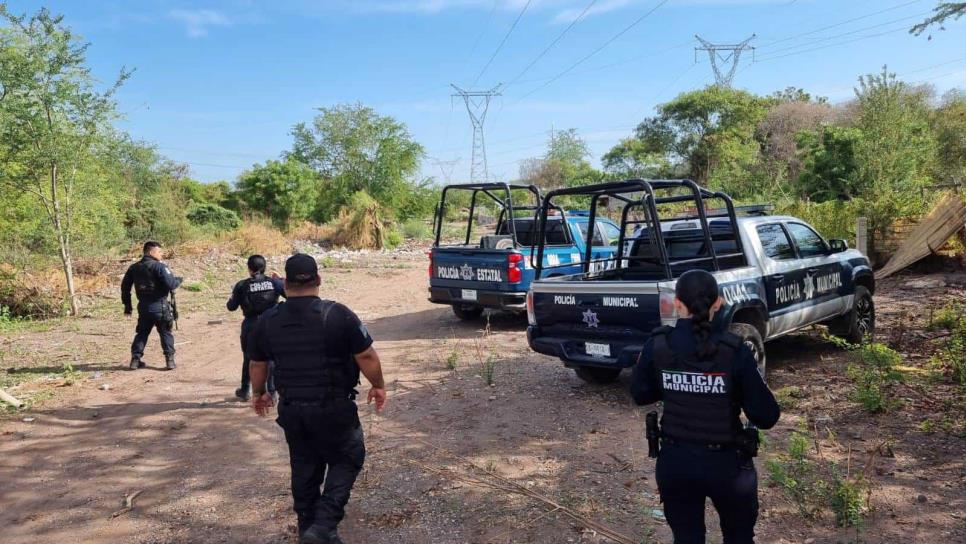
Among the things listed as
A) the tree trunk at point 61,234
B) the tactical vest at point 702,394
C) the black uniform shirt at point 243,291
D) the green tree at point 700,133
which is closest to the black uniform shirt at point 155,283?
the black uniform shirt at point 243,291

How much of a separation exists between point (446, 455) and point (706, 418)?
9.36 ft

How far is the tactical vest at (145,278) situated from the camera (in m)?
8.15

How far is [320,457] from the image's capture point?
3.57 metres

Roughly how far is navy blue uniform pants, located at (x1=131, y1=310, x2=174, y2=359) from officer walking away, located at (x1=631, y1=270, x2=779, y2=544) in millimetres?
7493

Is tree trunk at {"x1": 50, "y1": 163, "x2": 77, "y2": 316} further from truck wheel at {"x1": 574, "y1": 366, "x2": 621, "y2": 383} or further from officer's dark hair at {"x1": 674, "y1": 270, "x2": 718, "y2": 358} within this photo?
officer's dark hair at {"x1": 674, "y1": 270, "x2": 718, "y2": 358}

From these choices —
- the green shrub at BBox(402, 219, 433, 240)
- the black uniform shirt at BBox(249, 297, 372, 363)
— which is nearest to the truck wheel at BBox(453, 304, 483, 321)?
the black uniform shirt at BBox(249, 297, 372, 363)

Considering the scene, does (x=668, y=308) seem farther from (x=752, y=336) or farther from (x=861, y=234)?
(x=861, y=234)

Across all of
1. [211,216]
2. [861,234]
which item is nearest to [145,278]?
[861,234]

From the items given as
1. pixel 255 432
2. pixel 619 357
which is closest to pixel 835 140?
pixel 619 357

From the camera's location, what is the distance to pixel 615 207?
34.3m

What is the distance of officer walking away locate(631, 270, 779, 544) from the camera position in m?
2.55

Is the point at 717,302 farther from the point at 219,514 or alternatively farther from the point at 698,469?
the point at 219,514

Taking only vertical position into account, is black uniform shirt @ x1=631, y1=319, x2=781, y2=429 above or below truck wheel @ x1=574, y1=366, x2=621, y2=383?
A: above

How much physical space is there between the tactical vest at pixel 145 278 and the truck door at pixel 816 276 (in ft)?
24.7
